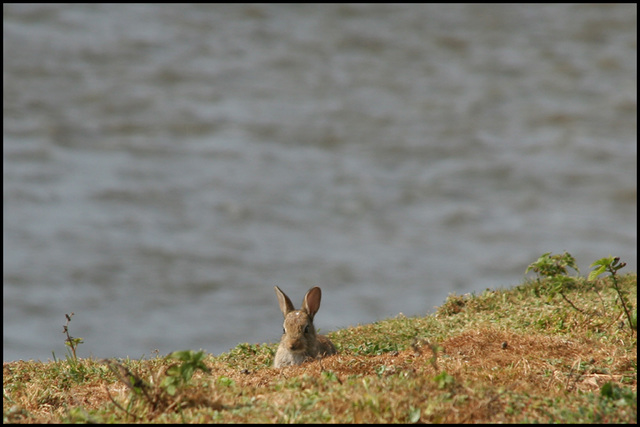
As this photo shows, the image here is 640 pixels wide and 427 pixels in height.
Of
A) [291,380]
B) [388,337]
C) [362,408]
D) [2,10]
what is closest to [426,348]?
[388,337]

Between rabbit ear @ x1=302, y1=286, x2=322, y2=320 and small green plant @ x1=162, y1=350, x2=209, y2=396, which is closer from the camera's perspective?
small green plant @ x1=162, y1=350, x2=209, y2=396

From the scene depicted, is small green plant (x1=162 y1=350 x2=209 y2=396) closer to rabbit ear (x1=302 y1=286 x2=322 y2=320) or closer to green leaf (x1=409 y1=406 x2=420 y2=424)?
green leaf (x1=409 y1=406 x2=420 y2=424)

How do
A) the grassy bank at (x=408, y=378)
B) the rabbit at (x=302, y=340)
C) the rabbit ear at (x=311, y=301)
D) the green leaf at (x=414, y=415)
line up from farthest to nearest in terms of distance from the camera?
the rabbit ear at (x=311, y=301)
the rabbit at (x=302, y=340)
the grassy bank at (x=408, y=378)
the green leaf at (x=414, y=415)

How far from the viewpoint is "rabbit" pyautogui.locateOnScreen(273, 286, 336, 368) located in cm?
639

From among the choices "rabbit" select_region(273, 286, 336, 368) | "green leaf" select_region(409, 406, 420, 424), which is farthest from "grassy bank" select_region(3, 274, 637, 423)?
"rabbit" select_region(273, 286, 336, 368)

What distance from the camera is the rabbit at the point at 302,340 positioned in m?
6.39

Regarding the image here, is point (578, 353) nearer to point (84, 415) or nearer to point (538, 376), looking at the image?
point (538, 376)

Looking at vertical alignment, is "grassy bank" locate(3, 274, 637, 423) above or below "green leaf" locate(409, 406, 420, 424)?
above

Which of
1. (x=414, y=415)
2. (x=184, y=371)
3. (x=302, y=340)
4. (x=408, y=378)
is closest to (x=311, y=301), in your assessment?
(x=302, y=340)

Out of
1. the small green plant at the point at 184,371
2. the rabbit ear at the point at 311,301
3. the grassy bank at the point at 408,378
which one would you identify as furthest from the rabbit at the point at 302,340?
the small green plant at the point at 184,371

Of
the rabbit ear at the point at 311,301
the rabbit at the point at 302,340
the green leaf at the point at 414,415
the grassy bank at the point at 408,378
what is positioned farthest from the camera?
the rabbit ear at the point at 311,301

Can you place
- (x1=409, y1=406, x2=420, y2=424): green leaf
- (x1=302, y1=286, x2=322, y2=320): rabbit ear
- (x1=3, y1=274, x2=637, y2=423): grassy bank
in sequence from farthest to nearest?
1. (x1=302, y1=286, x2=322, y2=320): rabbit ear
2. (x1=3, y1=274, x2=637, y2=423): grassy bank
3. (x1=409, y1=406, x2=420, y2=424): green leaf

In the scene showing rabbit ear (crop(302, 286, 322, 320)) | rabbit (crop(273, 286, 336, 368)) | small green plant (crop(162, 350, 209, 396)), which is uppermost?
rabbit ear (crop(302, 286, 322, 320))

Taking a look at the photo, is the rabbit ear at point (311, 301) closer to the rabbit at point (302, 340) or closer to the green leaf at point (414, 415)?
the rabbit at point (302, 340)
